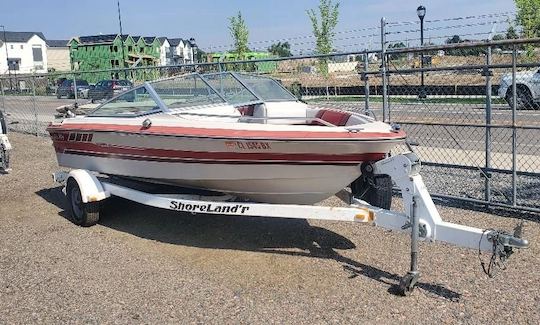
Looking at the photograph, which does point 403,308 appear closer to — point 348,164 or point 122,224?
point 348,164

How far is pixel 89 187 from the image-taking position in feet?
20.2

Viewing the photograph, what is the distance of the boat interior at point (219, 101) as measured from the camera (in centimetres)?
591

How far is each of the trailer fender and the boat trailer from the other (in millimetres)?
356

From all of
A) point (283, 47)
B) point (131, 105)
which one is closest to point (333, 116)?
point (131, 105)

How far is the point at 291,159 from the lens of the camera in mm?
4867

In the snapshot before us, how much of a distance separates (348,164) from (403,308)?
137 cm

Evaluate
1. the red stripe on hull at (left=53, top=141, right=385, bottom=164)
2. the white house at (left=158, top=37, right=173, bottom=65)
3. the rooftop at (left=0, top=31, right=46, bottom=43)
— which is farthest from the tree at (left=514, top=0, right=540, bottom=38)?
the rooftop at (left=0, top=31, right=46, bottom=43)

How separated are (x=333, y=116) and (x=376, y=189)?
1.08 m

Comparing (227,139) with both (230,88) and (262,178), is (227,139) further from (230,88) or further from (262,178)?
(230,88)

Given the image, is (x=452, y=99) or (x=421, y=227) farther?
(x=452, y=99)

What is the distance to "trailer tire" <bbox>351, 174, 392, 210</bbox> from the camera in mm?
5004

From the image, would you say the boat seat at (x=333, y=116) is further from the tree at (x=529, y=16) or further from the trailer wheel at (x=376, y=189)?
the tree at (x=529, y=16)

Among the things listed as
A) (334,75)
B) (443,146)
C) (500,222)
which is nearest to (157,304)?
(500,222)

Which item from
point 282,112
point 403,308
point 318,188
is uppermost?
point 282,112
